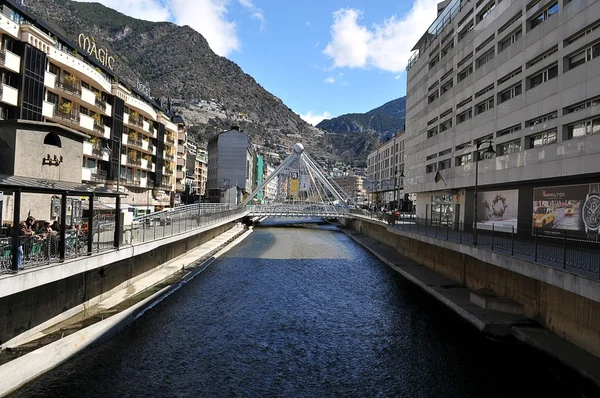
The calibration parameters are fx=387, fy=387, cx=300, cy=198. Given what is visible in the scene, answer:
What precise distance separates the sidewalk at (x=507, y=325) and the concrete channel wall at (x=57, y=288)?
17119 mm

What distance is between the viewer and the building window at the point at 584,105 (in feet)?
61.7

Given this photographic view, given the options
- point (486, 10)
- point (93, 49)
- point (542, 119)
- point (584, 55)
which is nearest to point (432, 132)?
point (486, 10)

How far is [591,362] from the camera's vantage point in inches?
515

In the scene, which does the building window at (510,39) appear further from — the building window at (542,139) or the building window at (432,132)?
the building window at (432,132)

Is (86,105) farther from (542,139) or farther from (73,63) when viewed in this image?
(542,139)

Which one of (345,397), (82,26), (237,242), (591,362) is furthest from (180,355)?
(82,26)

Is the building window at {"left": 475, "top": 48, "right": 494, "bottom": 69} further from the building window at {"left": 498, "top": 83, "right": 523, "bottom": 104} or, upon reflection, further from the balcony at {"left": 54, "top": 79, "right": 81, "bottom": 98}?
the balcony at {"left": 54, "top": 79, "right": 81, "bottom": 98}

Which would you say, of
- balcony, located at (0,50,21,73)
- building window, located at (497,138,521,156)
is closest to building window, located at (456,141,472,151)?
building window, located at (497,138,521,156)

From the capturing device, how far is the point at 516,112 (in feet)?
83.3

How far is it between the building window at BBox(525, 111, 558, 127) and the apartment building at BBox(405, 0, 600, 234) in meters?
0.08

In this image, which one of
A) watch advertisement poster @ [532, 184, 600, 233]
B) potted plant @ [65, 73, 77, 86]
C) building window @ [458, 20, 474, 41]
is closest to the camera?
watch advertisement poster @ [532, 184, 600, 233]

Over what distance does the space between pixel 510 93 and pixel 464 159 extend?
8.07 meters

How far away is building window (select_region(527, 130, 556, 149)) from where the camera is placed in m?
22.1

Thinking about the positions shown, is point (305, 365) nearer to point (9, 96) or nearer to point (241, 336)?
point (241, 336)
